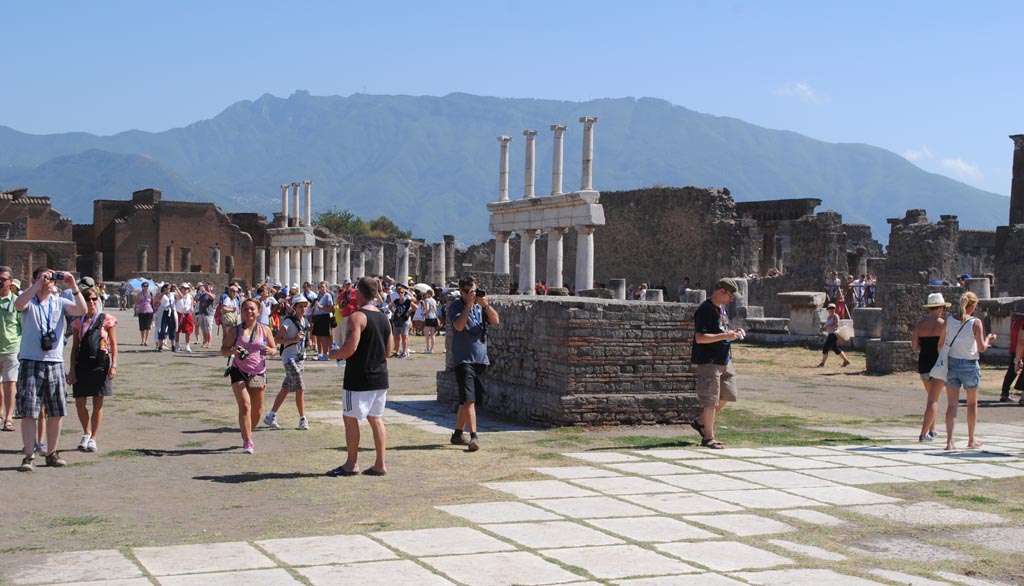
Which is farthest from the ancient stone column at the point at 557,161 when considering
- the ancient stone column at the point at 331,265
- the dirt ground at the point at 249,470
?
the ancient stone column at the point at 331,265

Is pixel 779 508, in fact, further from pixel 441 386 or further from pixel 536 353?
pixel 441 386

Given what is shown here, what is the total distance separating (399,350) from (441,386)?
929cm

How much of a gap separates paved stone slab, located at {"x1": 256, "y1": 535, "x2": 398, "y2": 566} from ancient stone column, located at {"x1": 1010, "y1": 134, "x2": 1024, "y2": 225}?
49.9m

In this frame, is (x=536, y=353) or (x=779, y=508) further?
(x=536, y=353)

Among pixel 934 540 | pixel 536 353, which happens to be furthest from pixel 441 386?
pixel 934 540

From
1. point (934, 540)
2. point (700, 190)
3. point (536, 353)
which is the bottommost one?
point (934, 540)

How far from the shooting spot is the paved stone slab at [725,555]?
245 inches

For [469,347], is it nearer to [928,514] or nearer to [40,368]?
[40,368]

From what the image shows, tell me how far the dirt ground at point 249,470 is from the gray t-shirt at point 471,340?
82cm

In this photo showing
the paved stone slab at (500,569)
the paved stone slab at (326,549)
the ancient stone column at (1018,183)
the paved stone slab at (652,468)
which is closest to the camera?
the paved stone slab at (500,569)

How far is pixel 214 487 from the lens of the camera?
27.7ft

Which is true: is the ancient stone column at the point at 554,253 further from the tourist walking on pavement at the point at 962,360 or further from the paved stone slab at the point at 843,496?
the paved stone slab at the point at 843,496

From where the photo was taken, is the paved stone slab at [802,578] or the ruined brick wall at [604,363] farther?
the ruined brick wall at [604,363]

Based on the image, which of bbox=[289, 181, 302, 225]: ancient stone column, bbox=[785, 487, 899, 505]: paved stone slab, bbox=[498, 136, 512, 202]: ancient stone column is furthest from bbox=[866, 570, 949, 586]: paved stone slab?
bbox=[289, 181, 302, 225]: ancient stone column
